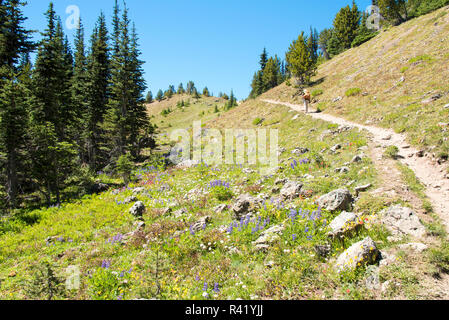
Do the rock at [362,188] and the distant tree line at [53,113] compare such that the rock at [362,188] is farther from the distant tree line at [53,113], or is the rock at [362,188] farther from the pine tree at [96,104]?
the pine tree at [96,104]

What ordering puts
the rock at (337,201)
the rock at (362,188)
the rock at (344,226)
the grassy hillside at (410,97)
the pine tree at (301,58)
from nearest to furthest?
1. the rock at (344,226)
2. the rock at (337,201)
3. the rock at (362,188)
4. the grassy hillside at (410,97)
5. the pine tree at (301,58)

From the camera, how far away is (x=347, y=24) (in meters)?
60.1

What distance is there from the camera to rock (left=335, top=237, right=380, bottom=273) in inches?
153

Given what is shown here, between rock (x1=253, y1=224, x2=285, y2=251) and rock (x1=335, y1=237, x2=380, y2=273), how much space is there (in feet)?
5.39

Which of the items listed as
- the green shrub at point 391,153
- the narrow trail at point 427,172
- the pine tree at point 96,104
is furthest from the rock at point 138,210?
the pine tree at point 96,104

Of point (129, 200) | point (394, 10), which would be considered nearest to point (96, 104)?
point (129, 200)

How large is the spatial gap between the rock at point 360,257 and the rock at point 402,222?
38.6 inches

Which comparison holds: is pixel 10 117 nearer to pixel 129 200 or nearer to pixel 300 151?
pixel 129 200

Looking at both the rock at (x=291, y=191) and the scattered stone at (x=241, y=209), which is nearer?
the scattered stone at (x=241, y=209)

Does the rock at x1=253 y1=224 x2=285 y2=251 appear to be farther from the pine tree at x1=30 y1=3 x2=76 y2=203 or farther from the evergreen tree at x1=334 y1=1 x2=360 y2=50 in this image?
the evergreen tree at x1=334 y1=1 x2=360 y2=50

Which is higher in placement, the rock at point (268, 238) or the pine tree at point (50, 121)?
the pine tree at point (50, 121)

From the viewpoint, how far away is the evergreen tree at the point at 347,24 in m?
58.8

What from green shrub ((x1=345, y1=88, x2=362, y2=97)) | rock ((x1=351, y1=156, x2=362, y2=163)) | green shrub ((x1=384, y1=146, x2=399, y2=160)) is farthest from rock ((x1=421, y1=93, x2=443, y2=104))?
green shrub ((x1=345, y1=88, x2=362, y2=97))

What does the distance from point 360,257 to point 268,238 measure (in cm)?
217
